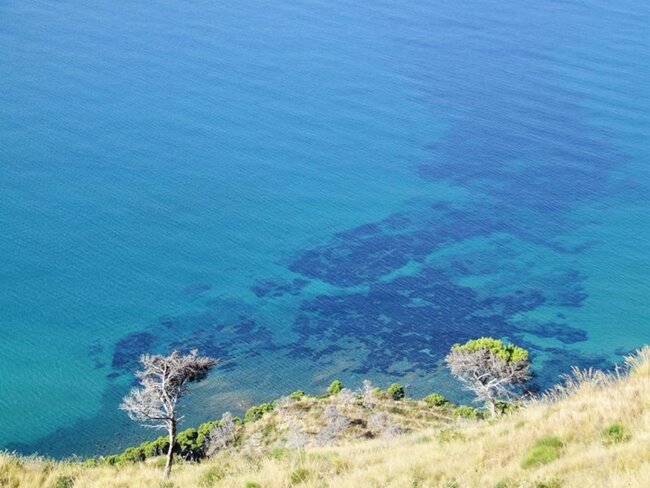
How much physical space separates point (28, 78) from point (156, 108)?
11764 mm

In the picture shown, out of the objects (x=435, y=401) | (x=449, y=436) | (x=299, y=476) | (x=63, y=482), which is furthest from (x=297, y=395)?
(x=299, y=476)

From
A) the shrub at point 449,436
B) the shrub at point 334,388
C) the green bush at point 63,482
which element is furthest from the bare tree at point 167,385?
the shrub at point 334,388

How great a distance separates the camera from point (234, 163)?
56.7 meters

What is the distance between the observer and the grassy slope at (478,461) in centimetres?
1075

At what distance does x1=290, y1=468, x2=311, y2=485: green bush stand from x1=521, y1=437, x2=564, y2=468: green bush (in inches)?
132

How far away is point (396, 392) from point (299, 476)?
861 inches

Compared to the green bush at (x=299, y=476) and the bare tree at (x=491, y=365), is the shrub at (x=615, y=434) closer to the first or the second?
the green bush at (x=299, y=476)

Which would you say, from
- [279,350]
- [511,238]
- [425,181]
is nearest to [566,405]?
[279,350]

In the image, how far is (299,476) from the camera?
41.1ft

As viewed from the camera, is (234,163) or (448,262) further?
(234,163)

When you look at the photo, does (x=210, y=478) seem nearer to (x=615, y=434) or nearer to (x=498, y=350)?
(x=615, y=434)

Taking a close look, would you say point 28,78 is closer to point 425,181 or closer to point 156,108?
point 156,108

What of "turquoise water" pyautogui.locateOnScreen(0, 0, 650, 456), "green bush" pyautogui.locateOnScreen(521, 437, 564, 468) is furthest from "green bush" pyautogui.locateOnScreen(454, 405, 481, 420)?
"green bush" pyautogui.locateOnScreen(521, 437, 564, 468)

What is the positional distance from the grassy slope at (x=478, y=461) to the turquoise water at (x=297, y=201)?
18.4 meters
